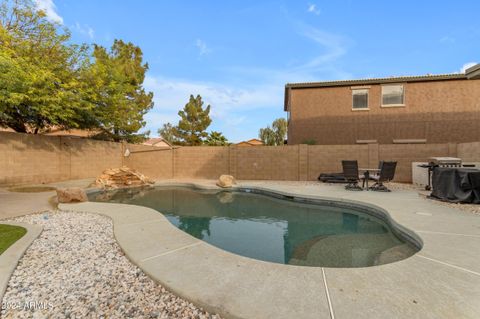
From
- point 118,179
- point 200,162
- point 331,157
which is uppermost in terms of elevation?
point 331,157

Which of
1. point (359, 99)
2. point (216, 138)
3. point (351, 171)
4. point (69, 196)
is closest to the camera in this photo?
point (69, 196)

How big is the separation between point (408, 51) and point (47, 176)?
20.7 metres

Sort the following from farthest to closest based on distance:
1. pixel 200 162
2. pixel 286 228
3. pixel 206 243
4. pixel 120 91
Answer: pixel 200 162, pixel 120 91, pixel 286 228, pixel 206 243

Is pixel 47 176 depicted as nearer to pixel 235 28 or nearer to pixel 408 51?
pixel 235 28

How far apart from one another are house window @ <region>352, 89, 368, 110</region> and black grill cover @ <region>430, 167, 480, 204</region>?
10.0 m

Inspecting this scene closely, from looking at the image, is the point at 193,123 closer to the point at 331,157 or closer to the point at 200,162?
the point at 200,162

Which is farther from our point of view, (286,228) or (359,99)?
(359,99)

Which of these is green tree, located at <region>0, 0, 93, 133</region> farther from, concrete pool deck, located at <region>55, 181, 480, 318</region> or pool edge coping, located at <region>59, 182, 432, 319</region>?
concrete pool deck, located at <region>55, 181, 480, 318</region>

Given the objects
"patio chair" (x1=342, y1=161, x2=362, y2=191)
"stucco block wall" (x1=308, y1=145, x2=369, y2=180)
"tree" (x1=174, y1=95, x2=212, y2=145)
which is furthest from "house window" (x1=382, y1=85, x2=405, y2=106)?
"tree" (x1=174, y1=95, x2=212, y2=145)

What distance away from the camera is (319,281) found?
258 cm

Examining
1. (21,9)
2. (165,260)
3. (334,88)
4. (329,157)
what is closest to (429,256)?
(165,260)

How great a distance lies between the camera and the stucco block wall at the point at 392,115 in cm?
1521

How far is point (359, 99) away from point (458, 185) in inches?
431

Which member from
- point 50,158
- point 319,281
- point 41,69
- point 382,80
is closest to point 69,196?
point 50,158
